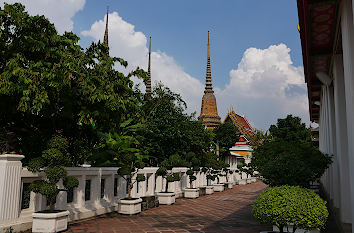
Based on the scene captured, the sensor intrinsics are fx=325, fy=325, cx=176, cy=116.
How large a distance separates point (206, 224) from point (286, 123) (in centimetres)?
4011

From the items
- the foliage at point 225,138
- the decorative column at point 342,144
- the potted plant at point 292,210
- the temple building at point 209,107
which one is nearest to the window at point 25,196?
the potted plant at point 292,210

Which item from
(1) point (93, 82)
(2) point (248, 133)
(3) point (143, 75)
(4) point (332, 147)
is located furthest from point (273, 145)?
(2) point (248, 133)

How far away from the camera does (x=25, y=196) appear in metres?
8.86

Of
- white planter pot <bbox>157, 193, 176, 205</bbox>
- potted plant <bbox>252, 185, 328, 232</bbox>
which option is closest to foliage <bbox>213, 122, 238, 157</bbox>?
white planter pot <bbox>157, 193, 176, 205</bbox>

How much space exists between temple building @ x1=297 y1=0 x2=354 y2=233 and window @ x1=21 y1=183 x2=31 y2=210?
791cm

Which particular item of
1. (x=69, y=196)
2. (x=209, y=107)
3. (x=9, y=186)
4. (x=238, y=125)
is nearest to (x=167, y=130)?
(x=69, y=196)

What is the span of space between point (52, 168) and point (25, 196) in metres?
1.26

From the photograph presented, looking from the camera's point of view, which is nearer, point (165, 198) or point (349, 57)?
point (349, 57)

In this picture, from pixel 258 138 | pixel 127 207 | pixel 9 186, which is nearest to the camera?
pixel 9 186

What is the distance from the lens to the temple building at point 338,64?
638 cm

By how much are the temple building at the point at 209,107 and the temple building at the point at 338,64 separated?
39.8m

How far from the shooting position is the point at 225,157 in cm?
4331

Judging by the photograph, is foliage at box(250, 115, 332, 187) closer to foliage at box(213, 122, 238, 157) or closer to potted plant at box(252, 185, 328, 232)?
potted plant at box(252, 185, 328, 232)

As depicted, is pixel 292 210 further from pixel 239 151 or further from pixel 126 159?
pixel 239 151
